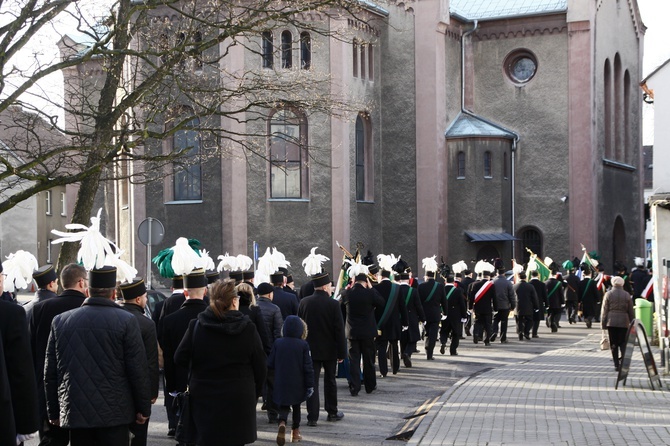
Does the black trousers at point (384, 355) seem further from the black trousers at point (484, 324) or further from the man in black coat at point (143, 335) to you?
the man in black coat at point (143, 335)

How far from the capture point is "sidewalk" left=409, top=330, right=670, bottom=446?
9633mm

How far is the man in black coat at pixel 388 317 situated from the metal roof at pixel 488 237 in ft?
77.5

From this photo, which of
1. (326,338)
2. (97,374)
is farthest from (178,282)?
(97,374)

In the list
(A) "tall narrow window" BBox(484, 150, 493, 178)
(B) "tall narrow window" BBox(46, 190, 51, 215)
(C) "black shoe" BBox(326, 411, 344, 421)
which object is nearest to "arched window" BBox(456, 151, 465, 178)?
(A) "tall narrow window" BBox(484, 150, 493, 178)

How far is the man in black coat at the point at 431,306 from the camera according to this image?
1888 cm

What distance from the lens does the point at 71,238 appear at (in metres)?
7.52

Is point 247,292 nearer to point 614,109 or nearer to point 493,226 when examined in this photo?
point 493,226

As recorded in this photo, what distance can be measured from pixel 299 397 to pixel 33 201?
50957mm

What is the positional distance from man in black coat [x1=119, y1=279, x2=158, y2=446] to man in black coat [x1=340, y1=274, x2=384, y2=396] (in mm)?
5614

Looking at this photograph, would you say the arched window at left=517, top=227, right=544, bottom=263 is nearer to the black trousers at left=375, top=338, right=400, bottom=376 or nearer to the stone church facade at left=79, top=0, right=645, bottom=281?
the stone church facade at left=79, top=0, right=645, bottom=281

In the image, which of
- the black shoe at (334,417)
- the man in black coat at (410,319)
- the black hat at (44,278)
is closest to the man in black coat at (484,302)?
the man in black coat at (410,319)

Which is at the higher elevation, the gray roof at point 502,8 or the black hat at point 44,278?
the gray roof at point 502,8

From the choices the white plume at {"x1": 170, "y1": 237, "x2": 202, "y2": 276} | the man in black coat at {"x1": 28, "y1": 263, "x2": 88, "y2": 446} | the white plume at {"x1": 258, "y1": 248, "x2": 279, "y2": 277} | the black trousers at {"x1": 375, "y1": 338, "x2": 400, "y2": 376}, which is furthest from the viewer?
the black trousers at {"x1": 375, "y1": 338, "x2": 400, "y2": 376}

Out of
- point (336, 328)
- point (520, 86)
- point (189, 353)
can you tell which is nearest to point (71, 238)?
point (189, 353)
